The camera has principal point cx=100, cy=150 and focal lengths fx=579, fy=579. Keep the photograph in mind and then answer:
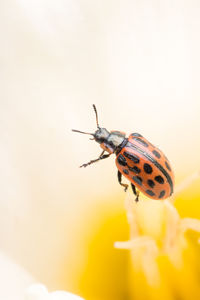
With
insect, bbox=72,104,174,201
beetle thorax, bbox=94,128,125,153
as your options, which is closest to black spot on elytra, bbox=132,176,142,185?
insect, bbox=72,104,174,201

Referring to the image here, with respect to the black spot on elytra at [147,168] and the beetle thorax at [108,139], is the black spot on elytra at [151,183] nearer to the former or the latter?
the black spot on elytra at [147,168]

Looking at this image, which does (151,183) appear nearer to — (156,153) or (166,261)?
(156,153)

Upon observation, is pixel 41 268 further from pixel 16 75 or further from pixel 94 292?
pixel 16 75

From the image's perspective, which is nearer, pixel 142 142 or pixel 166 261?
pixel 142 142

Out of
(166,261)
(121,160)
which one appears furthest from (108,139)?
(166,261)

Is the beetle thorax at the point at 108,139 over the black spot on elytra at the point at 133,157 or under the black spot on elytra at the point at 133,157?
over

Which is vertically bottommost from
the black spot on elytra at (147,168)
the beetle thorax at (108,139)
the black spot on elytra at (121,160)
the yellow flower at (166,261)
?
the yellow flower at (166,261)

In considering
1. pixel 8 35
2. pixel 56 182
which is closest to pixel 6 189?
pixel 56 182

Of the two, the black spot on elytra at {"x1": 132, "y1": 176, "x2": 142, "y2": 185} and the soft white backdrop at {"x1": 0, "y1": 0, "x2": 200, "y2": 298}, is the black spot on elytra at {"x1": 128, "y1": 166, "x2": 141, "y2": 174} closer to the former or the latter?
the black spot on elytra at {"x1": 132, "y1": 176, "x2": 142, "y2": 185}

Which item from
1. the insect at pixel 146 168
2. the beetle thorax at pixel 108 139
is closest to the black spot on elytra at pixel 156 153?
the insect at pixel 146 168
